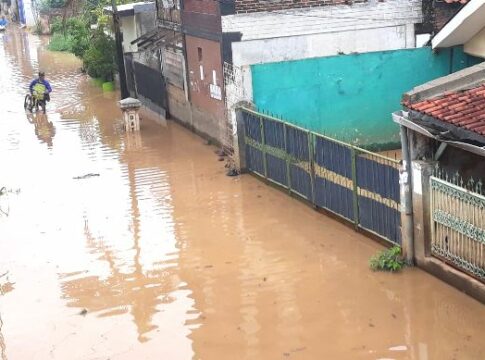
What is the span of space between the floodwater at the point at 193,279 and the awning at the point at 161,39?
179 inches

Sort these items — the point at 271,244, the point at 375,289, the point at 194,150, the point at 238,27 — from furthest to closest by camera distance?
the point at 194,150 < the point at 238,27 < the point at 271,244 < the point at 375,289

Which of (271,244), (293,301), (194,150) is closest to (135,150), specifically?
(194,150)

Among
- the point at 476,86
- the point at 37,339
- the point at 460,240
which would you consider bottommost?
the point at 37,339

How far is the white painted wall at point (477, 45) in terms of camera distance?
16.1 m

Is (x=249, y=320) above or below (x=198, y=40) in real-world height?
below

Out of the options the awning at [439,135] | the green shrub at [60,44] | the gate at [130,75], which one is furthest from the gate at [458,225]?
the green shrub at [60,44]

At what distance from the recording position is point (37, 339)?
8.91 meters

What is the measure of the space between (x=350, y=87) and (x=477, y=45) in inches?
111

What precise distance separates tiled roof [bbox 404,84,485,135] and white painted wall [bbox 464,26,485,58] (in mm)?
6757

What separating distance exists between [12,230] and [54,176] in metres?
3.65

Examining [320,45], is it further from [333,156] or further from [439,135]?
[439,135]

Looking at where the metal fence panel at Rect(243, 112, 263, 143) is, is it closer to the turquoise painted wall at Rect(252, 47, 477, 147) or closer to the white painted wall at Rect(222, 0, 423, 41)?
the turquoise painted wall at Rect(252, 47, 477, 147)

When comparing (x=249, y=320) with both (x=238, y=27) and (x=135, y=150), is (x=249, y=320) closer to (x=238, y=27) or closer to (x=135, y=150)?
(x=238, y=27)

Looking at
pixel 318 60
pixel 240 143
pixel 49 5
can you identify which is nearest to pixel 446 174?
pixel 240 143
